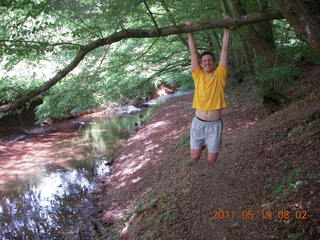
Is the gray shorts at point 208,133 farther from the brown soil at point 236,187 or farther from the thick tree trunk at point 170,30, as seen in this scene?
the thick tree trunk at point 170,30

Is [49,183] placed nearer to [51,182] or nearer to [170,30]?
[51,182]

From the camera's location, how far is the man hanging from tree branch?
462cm

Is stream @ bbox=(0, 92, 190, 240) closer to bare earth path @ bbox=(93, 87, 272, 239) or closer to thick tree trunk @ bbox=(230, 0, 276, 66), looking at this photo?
bare earth path @ bbox=(93, 87, 272, 239)

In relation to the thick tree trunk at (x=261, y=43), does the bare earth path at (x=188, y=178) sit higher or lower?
lower

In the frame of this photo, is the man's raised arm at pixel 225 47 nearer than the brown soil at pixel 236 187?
No

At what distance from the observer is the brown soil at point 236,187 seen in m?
4.43

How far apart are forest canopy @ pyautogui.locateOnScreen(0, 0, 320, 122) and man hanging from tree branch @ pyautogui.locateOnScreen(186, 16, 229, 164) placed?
0.48 m

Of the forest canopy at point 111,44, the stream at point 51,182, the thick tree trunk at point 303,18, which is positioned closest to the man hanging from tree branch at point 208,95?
the forest canopy at point 111,44

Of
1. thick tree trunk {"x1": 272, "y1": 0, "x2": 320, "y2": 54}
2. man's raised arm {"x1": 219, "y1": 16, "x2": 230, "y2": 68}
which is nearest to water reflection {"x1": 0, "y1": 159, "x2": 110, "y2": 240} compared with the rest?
man's raised arm {"x1": 219, "y1": 16, "x2": 230, "y2": 68}

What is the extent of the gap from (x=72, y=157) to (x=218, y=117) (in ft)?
37.4

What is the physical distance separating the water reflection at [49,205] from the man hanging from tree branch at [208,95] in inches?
192

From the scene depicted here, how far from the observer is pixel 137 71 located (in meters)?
12.8
